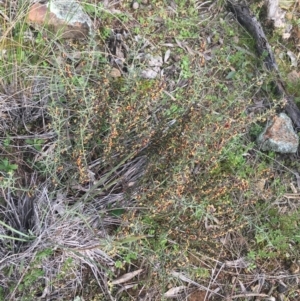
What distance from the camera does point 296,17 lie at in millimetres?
3820

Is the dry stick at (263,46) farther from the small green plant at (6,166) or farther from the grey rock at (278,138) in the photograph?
the small green plant at (6,166)

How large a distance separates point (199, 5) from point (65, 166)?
161 centimetres

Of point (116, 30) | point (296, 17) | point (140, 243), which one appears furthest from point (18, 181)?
point (296, 17)

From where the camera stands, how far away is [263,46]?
358 centimetres

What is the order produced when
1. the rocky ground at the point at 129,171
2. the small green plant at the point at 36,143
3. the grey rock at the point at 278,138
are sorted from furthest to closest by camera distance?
the grey rock at the point at 278,138
the small green plant at the point at 36,143
the rocky ground at the point at 129,171

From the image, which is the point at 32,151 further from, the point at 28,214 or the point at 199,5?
the point at 199,5

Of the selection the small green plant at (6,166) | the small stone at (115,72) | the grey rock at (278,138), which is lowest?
the small green plant at (6,166)

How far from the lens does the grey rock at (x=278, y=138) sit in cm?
332

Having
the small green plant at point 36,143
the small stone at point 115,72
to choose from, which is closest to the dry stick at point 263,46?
the small stone at point 115,72

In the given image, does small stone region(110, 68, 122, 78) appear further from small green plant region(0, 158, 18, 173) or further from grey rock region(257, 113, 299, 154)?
grey rock region(257, 113, 299, 154)

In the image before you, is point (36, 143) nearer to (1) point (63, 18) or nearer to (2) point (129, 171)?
(2) point (129, 171)

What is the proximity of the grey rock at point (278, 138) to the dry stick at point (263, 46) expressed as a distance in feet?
0.49

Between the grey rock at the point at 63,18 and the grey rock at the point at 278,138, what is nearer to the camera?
the grey rock at the point at 63,18

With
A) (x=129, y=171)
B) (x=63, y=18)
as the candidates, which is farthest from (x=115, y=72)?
(x=129, y=171)
